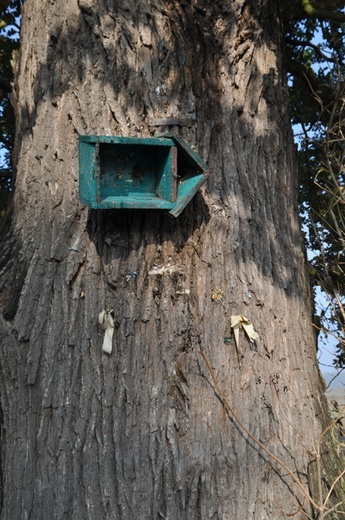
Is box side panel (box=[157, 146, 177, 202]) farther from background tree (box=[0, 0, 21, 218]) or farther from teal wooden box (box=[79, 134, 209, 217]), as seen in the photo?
background tree (box=[0, 0, 21, 218])

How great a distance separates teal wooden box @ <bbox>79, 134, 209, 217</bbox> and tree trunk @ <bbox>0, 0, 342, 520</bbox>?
114 mm

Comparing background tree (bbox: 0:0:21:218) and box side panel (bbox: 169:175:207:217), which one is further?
background tree (bbox: 0:0:21:218)

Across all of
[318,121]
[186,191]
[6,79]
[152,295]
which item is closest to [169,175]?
[186,191]

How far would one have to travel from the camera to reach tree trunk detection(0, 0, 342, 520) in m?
2.12

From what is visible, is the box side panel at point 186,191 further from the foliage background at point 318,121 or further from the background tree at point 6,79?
the background tree at point 6,79

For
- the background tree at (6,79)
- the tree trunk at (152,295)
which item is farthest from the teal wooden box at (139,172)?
the background tree at (6,79)

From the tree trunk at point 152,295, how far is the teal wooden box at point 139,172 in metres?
0.11

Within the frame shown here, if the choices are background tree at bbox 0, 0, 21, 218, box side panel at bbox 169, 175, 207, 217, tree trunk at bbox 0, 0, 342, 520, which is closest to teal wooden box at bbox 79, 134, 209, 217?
box side panel at bbox 169, 175, 207, 217

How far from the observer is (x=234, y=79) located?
2.64 meters

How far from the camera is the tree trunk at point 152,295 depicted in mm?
2121

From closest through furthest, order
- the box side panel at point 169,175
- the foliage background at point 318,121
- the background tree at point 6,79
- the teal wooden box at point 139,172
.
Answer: the teal wooden box at point 139,172 < the box side panel at point 169,175 < the foliage background at point 318,121 < the background tree at point 6,79

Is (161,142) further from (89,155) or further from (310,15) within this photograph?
(310,15)

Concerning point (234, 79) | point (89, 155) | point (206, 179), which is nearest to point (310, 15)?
point (234, 79)

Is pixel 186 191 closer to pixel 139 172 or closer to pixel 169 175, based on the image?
pixel 169 175
